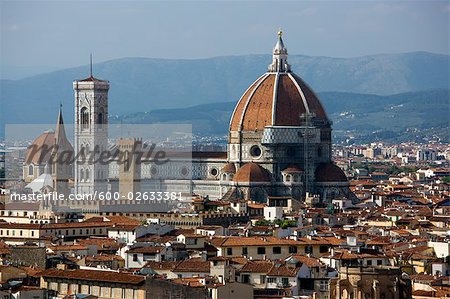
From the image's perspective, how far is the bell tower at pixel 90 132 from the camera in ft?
377

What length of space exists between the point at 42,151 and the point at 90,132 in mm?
12494

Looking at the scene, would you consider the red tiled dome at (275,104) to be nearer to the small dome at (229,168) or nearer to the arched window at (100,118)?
the small dome at (229,168)

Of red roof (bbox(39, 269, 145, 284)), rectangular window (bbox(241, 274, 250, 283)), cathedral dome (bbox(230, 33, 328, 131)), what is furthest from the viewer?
cathedral dome (bbox(230, 33, 328, 131))

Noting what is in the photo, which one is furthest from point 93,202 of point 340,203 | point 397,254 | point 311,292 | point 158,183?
point 311,292

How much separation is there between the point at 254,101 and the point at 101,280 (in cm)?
7036

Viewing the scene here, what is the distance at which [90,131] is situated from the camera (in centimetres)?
11662

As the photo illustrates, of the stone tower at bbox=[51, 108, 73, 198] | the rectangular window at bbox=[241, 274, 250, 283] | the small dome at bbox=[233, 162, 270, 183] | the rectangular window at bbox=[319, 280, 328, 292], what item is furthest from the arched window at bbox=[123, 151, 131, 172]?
the rectangular window at bbox=[319, 280, 328, 292]

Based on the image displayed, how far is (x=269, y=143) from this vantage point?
112188 mm

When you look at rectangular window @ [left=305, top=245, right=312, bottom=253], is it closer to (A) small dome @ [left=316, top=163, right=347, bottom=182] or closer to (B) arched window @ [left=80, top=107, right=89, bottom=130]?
(A) small dome @ [left=316, top=163, right=347, bottom=182]

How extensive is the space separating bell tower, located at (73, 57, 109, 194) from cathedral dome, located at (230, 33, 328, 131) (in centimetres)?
824

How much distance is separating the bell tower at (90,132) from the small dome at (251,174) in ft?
30.2

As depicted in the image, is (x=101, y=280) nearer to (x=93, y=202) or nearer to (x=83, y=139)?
(x=93, y=202)

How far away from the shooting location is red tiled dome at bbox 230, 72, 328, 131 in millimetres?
113438

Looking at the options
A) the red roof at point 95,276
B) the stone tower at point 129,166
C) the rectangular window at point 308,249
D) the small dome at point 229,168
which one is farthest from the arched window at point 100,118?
the red roof at point 95,276
